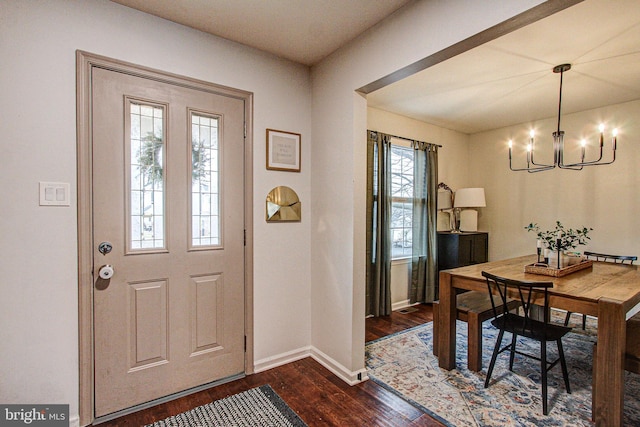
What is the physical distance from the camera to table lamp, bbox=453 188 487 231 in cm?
421

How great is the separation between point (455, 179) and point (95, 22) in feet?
14.8

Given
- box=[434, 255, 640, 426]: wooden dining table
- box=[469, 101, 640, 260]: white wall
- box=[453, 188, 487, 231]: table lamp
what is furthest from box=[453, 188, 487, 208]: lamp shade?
box=[434, 255, 640, 426]: wooden dining table

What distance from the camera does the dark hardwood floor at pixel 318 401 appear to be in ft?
6.02

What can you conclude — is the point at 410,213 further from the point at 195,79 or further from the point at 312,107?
the point at 195,79

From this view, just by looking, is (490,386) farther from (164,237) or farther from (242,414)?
(164,237)

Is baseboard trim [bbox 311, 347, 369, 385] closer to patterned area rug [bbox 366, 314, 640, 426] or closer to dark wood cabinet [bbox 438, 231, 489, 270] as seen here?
patterned area rug [bbox 366, 314, 640, 426]

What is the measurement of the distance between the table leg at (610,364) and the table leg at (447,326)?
0.86m

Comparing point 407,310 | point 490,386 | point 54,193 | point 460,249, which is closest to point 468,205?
point 460,249

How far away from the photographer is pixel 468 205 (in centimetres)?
424

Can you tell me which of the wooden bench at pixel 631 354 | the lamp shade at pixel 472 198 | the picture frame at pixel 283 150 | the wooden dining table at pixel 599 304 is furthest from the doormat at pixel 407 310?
the picture frame at pixel 283 150

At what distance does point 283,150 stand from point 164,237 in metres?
1.08

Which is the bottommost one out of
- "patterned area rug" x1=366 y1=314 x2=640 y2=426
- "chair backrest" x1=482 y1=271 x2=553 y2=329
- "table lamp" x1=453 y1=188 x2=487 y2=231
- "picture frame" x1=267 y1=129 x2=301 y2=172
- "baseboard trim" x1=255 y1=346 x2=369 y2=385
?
"patterned area rug" x1=366 y1=314 x2=640 y2=426

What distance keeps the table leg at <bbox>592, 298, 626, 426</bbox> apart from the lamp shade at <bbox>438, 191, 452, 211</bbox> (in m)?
2.80

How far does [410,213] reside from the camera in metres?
4.15
